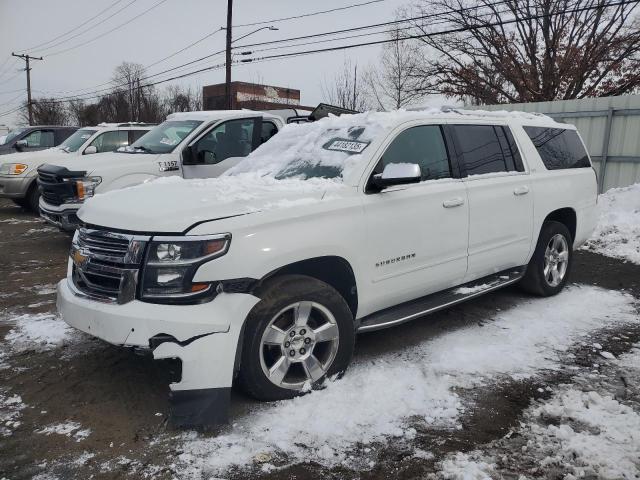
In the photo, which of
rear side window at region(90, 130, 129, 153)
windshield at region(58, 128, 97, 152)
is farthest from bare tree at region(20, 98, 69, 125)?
rear side window at region(90, 130, 129, 153)

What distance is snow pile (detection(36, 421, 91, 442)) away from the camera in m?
3.00

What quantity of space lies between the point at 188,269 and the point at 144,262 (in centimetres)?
27

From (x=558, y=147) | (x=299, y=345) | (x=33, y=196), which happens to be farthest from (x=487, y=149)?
(x=33, y=196)

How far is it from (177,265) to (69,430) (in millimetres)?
1185

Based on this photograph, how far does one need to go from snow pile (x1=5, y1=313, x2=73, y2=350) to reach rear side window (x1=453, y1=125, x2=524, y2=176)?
3783 millimetres

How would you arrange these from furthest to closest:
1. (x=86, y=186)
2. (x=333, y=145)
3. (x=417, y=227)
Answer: (x=86, y=186) < (x=333, y=145) < (x=417, y=227)

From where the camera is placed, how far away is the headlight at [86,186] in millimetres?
7316

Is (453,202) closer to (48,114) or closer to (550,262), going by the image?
(550,262)

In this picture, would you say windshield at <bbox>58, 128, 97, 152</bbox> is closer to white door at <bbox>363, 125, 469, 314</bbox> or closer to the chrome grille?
the chrome grille

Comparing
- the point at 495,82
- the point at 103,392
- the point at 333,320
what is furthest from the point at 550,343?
the point at 495,82

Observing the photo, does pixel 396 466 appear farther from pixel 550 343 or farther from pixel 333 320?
pixel 550 343

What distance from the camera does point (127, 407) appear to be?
3328 mm

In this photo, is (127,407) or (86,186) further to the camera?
(86,186)

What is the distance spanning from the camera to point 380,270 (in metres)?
3.71
